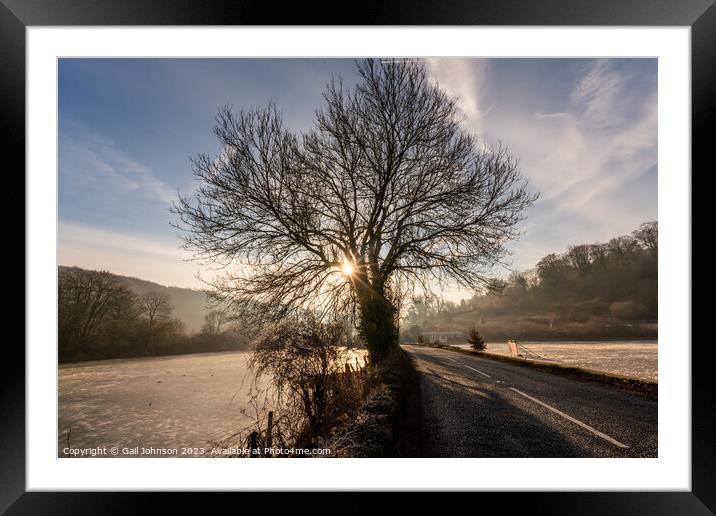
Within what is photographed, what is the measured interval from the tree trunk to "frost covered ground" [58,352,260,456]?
2.25m

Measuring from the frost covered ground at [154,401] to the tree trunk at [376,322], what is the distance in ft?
7.38

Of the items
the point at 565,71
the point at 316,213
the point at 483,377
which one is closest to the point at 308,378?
the point at 316,213

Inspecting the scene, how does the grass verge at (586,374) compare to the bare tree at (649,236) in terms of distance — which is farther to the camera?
the grass verge at (586,374)

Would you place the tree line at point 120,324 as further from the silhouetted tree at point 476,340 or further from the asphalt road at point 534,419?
the silhouetted tree at point 476,340

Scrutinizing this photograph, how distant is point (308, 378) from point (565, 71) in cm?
530

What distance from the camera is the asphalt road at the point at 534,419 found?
2721 millimetres

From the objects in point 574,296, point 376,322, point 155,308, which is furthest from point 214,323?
point 574,296

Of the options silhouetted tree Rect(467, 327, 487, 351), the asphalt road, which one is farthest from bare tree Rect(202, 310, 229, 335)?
silhouetted tree Rect(467, 327, 487, 351)

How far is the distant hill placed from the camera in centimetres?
340

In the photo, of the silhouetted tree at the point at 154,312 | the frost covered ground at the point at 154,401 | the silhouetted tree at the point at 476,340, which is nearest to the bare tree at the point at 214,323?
the frost covered ground at the point at 154,401

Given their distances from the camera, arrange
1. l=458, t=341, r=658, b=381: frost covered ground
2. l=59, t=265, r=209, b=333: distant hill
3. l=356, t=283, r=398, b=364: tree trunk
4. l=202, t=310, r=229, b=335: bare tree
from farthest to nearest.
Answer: l=356, t=283, r=398, b=364: tree trunk < l=202, t=310, r=229, b=335: bare tree < l=59, t=265, r=209, b=333: distant hill < l=458, t=341, r=658, b=381: frost covered ground

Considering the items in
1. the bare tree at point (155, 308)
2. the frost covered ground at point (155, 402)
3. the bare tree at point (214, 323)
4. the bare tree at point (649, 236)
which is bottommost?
the frost covered ground at point (155, 402)

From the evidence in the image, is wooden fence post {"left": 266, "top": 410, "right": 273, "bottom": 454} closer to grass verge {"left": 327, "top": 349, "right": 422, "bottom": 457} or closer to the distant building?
grass verge {"left": 327, "top": 349, "right": 422, "bottom": 457}
